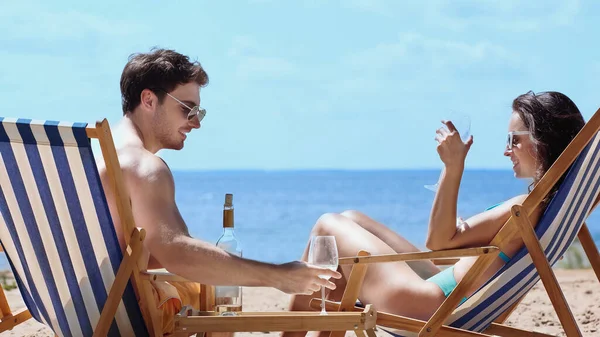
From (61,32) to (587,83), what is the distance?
3830 centimetres

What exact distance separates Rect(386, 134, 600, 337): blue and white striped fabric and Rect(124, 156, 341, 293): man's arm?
725 millimetres

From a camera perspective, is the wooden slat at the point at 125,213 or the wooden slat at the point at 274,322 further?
the wooden slat at the point at 274,322

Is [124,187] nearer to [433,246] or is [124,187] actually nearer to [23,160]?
[23,160]

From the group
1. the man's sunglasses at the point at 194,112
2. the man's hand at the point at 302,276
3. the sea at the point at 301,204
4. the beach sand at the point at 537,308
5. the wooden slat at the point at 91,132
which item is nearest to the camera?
the wooden slat at the point at 91,132

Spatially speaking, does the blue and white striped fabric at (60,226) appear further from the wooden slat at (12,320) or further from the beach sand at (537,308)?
the beach sand at (537,308)

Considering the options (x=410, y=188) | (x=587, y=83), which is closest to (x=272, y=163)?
(x=410, y=188)

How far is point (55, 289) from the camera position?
10.2 feet

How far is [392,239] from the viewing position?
13.6ft

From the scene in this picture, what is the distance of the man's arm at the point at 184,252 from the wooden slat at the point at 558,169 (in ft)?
2.60

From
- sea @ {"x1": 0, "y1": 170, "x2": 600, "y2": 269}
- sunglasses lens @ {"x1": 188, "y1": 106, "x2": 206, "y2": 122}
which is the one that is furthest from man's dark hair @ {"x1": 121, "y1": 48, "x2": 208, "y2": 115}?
sea @ {"x1": 0, "y1": 170, "x2": 600, "y2": 269}

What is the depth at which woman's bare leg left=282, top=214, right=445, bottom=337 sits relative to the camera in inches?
143

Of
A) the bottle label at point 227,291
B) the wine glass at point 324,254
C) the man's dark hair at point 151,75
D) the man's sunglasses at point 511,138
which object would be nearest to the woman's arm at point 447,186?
the man's sunglasses at point 511,138

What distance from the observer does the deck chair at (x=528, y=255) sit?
10.6ft

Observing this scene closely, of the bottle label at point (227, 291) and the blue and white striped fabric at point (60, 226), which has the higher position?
the blue and white striped fabric at point (60, 226)
